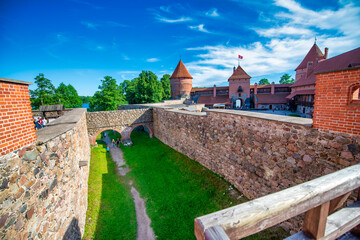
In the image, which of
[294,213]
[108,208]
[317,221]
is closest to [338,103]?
[317,221]

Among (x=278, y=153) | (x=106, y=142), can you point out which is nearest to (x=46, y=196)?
(x=278, y=153)

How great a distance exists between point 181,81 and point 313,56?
24.3m

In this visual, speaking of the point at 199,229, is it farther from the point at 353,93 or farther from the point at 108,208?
the point at 108,208

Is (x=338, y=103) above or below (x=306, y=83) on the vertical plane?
below

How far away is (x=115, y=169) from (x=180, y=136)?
4.93m

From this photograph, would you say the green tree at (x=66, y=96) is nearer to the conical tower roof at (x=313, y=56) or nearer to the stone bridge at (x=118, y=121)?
the stone bridge at (x=118, y=121)

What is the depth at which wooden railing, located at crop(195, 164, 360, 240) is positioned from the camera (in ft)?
2.89

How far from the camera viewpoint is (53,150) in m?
3.43

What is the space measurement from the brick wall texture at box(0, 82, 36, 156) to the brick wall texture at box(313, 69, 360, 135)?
5.98 metres

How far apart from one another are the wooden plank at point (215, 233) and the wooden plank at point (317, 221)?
3.06 feet

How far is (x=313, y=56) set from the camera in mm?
27359

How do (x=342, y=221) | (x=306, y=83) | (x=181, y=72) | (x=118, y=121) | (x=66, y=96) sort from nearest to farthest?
(x=342, y=221)
(x=118, y=121)
(x=306, y=83)
(x=66, y=96)
(x=181, y=72)

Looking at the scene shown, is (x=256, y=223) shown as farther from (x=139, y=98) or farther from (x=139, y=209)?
(x=139, y=98)

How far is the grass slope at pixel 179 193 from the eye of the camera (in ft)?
20.0
